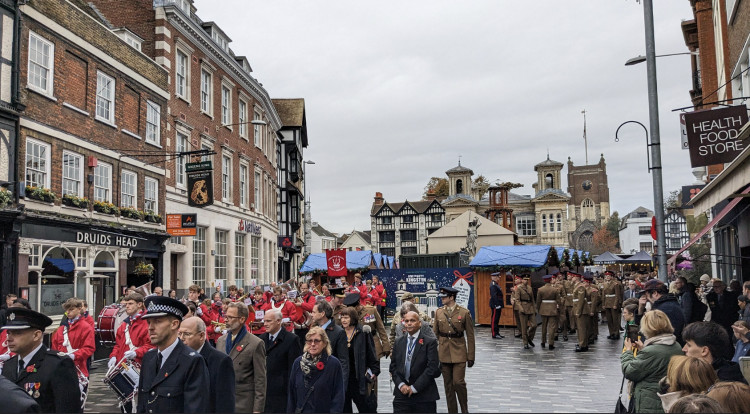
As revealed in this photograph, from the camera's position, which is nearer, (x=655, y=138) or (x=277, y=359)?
(x=277, y=359)

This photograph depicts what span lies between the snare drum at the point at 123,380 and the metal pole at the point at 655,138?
411 inches

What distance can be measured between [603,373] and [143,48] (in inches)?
837

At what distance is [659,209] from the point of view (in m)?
12.9

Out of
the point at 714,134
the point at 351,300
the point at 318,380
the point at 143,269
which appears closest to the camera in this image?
the point at 318,380

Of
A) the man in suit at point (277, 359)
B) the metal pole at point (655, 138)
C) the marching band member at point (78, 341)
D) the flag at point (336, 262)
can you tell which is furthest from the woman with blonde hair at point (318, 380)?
the flag at point (336, 262)

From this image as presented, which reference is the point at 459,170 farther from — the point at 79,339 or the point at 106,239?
the point at 79,339

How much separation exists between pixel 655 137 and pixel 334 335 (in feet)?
30.1

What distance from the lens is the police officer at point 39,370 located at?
484 centimetres

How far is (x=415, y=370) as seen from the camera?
7234mm

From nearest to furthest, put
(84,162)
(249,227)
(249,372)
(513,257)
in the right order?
(249,372) → (84,162) → (513,257) → (249,227)

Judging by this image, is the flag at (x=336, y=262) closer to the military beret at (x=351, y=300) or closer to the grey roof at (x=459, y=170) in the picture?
the military beret at (x=351, y=300)

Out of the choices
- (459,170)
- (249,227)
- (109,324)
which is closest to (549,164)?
(459,170)

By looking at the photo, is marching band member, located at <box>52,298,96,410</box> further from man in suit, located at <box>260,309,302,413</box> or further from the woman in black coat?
the woman in black coat

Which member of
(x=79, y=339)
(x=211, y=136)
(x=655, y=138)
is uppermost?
(x=211, y=136)
